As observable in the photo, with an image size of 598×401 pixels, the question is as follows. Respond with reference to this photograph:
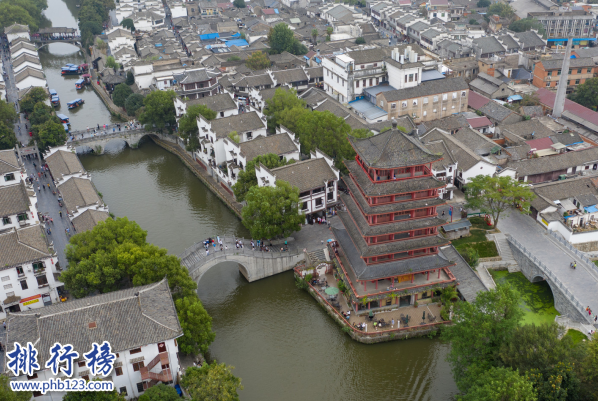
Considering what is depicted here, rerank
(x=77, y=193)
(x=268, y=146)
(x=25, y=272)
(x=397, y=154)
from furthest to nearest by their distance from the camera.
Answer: (x=268, y=146) → (x=77, y=193) → (x=25, y=272) → (x=397, y=154)

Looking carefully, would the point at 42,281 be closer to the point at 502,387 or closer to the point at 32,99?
the point at 502,387

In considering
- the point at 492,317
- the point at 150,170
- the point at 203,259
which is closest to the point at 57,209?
the point at 150,170

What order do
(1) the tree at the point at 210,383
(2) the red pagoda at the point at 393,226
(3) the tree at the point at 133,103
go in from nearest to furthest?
(1) the tree at the point at 210,383
(2) the red pagoda at the point at 393,226
(3) the tree at the point at 133,103

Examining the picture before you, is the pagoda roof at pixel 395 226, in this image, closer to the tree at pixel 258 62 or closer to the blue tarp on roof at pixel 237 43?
the tree at pixel 258 62

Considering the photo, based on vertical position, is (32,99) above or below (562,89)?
below

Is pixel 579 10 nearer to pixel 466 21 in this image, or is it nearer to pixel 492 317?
pixel 466 21

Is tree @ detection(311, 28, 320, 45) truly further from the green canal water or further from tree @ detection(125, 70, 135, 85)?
the green canal water

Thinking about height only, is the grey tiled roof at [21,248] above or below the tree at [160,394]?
above

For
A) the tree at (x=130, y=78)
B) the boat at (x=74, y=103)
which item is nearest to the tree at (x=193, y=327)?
the tree at (x=130, y=78)

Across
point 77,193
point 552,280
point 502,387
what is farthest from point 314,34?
point 502,387
